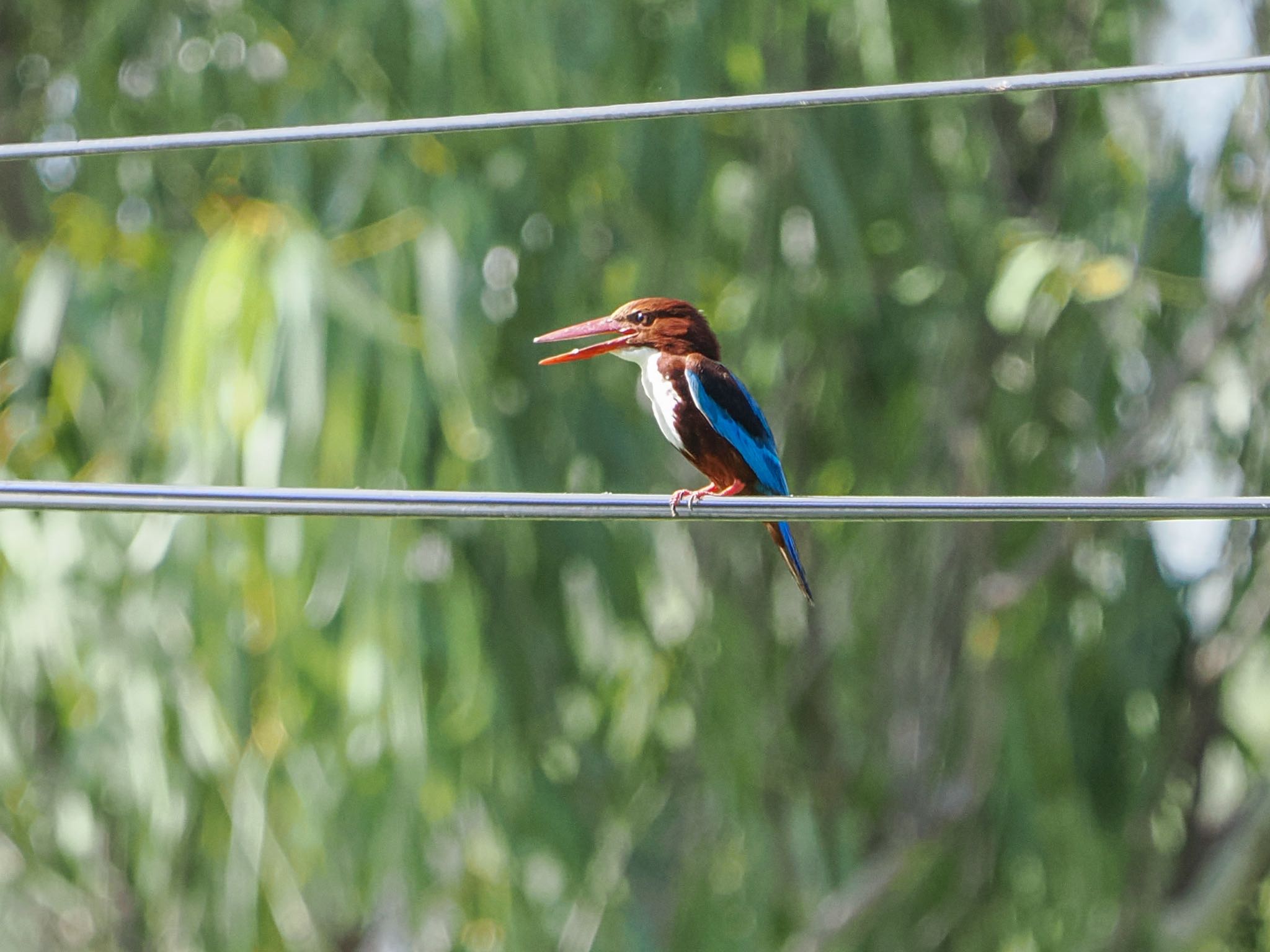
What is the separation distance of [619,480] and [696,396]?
856mm

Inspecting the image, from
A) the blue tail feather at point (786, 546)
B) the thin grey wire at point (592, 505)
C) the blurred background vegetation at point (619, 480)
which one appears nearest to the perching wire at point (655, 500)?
the thin grey wire at point (592, 505)

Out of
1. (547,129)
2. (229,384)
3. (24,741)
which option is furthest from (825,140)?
(24,741)

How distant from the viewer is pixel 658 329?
324 cm

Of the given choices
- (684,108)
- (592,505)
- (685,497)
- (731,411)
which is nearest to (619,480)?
(731,411)

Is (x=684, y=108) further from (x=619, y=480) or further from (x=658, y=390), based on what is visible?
(x=619, y=480)

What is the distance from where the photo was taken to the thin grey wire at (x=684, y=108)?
2.22m

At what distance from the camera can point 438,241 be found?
370 cm

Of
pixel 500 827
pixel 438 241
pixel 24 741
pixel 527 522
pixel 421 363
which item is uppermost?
pixel 438 241

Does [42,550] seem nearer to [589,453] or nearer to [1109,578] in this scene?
[589,453]

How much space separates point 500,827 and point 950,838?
1.25 m

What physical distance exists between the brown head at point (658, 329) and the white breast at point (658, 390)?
1 centimetres

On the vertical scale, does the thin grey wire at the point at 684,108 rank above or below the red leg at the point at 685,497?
above

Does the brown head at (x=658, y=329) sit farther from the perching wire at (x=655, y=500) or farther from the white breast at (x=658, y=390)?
the perching wire at (x=655, y=500)

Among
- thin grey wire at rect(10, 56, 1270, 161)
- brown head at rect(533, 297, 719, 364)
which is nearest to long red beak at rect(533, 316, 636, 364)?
brown head at rect(533, 297, 719, 364)
